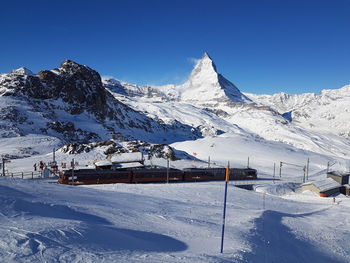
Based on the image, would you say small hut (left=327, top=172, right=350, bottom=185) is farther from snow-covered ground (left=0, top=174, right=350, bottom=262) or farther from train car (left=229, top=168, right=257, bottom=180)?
snow-covered ground (left=0, top=174, right=350, bottom=262)

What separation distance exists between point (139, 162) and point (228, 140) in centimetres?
5645

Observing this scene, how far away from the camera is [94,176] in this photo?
38.7 metres

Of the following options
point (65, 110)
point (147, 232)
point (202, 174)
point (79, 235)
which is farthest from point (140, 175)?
point (65, 110)

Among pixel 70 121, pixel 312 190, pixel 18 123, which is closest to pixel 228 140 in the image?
pixel 312 190

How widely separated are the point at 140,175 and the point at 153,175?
222cm

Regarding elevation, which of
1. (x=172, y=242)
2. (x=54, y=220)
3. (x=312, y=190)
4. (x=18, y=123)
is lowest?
(x=312, y=190)

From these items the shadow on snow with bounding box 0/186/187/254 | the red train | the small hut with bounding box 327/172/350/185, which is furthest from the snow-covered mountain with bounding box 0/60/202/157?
the small hut with bounding box 327/172/350/185

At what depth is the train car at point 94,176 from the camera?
120 feet

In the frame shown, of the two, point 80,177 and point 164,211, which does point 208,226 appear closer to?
point 164,211

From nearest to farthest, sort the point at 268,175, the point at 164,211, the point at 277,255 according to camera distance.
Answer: the point at 277,255 → the point at 164,211 → the point at 268,175

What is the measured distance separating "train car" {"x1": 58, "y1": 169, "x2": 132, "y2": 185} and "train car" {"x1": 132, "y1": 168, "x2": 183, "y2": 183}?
3.65 ft

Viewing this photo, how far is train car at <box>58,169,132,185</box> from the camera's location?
120ft

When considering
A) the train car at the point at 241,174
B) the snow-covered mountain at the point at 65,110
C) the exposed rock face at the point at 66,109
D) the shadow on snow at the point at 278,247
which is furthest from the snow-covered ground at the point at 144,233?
the exposed rock face at the point at 66,109

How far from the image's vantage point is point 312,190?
49031 mm
